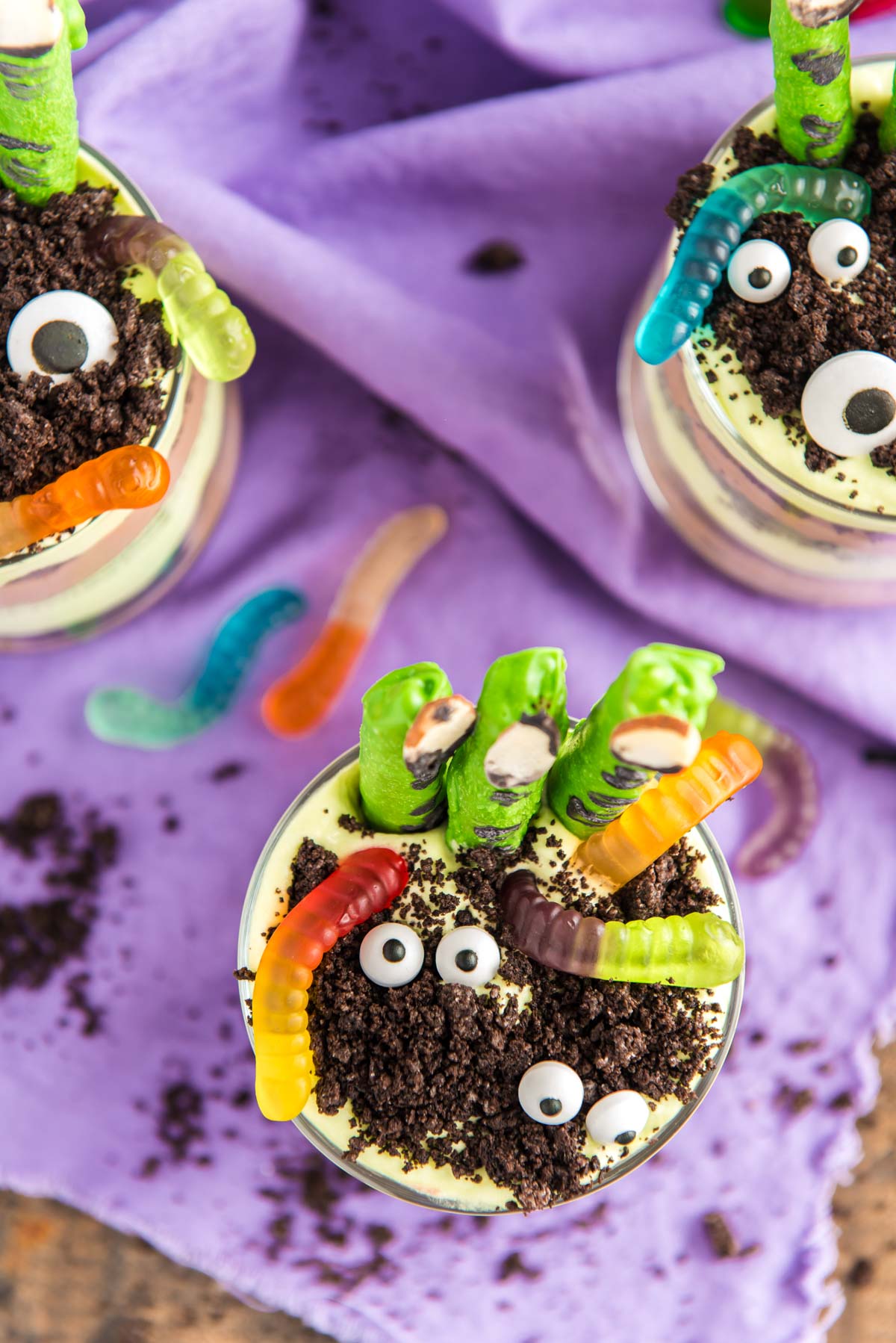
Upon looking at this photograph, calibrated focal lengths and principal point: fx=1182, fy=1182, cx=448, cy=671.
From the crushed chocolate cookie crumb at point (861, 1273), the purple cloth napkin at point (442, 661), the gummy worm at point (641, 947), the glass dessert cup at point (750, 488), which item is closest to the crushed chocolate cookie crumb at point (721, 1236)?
the purple cloth napkin at point (442, 661)

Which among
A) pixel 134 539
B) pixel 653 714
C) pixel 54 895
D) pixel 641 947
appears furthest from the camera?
pixel 54 895

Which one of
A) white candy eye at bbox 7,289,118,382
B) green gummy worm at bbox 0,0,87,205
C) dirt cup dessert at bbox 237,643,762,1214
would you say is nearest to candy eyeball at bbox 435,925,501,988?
dirt cup dessert at bbox 237,643,762,1214

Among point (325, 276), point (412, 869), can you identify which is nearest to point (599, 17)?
point (325, 276)

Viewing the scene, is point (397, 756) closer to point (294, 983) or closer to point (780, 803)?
point (294, 983)

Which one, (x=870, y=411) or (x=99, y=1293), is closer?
(x=870, y=411)

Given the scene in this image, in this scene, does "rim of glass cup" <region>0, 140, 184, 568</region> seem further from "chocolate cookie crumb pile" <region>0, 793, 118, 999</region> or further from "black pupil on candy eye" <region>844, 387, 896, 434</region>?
"black pupil on candy eye" <region>844, 387, 896, 434</region>

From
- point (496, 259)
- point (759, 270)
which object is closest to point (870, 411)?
point (759, 270)
